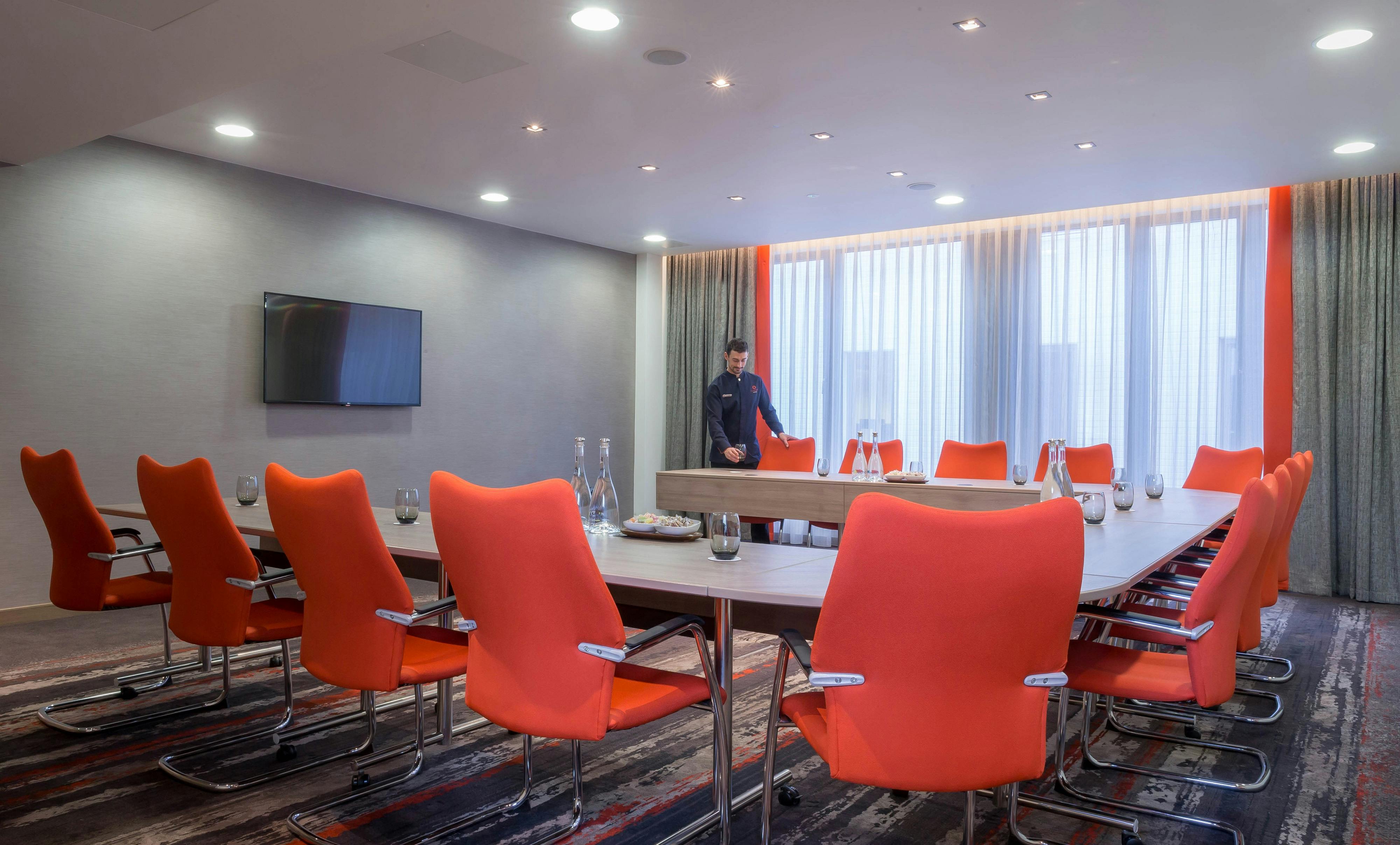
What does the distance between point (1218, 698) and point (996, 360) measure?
17.6ft

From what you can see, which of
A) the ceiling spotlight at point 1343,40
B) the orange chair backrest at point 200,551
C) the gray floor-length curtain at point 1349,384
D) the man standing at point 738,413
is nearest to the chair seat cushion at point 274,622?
the orange chair backrest at point 200,551

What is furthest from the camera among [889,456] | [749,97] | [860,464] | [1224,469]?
[889,456]

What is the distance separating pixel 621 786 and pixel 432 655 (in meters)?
0.68

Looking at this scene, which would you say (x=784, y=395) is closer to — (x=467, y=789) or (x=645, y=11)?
(x=645, y=11)

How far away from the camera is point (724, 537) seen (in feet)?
8.02

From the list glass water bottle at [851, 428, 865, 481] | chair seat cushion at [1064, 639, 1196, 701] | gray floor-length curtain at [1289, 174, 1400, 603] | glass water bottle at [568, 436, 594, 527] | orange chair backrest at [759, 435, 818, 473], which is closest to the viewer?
chair seat cushion at [1064, 639, 1196, 701]

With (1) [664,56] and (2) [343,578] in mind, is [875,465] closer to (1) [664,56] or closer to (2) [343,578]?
(1) [664,56]

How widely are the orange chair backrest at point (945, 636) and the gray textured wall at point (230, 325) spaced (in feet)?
16.6

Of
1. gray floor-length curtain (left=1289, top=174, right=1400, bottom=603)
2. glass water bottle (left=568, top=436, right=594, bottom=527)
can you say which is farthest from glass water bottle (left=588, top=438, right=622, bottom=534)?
gray floor-length curtain (left=1289, top=174, right=1400, bottom=603)

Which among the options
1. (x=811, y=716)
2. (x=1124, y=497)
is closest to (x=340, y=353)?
(x=1124, y=497)

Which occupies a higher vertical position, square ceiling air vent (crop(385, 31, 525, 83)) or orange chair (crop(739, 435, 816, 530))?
square ceiling air vent (crop(385, 31, 525, 83))

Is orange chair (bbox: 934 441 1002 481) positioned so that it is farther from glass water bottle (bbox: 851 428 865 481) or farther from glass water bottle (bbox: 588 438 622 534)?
glass water bottle (bbox: 588 438 622 534)

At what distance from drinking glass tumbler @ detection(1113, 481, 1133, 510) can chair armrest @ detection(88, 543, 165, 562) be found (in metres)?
3.64

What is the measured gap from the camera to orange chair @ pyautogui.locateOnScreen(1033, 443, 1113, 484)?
5285mm
